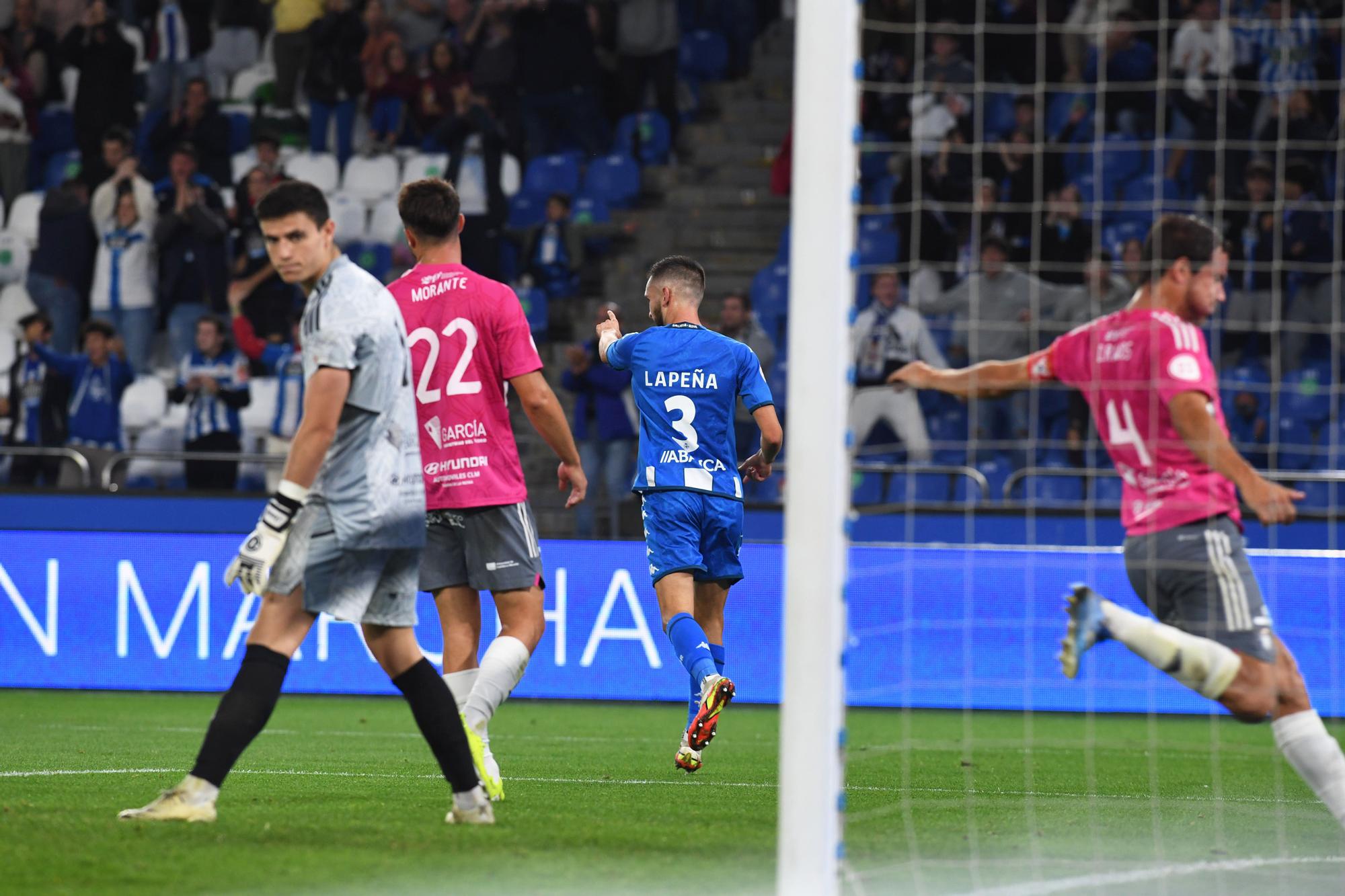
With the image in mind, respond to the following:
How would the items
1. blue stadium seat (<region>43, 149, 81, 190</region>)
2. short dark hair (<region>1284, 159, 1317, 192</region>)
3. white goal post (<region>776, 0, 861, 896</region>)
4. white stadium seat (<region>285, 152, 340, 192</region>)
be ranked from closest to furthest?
white goal post (<region>776, 0, 861, 896</region>)
short dark hair (<region>1284, 159, 1317, 192</region>)
white stadium seat (<region>285, 152, 340, 192</region>)
blue stadium seat (<region>43, 149, 81, 190</region>)

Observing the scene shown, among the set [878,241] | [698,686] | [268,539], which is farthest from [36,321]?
[268,539]

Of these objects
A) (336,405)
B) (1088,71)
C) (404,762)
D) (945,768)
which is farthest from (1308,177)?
(336,405)

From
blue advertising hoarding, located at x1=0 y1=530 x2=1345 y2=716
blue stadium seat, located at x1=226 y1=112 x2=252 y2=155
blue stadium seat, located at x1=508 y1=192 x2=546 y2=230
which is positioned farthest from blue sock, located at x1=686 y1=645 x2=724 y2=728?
blue stadium seat, located at x1=226 y1=112 x2=252 y2=155

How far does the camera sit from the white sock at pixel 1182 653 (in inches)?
216

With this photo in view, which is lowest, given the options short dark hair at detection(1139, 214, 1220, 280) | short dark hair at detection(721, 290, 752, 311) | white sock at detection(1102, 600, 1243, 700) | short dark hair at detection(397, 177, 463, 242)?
white sock at detection(1102, 600, 1243, 700)

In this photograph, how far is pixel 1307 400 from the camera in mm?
12836

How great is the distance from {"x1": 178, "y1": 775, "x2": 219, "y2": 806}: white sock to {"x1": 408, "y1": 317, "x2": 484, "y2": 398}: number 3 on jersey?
174cm

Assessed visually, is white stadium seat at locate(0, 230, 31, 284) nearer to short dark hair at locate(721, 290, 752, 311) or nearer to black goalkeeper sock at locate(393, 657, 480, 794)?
short dark hair at locate(721, 290, 752, 311)

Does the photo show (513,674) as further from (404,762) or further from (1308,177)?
(1308,177)

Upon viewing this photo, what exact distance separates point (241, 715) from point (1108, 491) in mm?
8185

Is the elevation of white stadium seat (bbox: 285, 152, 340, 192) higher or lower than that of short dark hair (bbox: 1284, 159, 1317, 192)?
higher

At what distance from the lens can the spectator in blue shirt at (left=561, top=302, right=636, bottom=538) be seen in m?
13.6

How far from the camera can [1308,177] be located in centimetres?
1408

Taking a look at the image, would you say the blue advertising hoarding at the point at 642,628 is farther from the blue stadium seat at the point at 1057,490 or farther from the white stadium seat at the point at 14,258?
the white stadium seat at the point at 14,258
